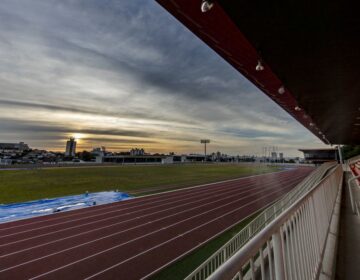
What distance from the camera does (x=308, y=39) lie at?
3.21 meters

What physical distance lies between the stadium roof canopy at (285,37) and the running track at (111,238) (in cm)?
620

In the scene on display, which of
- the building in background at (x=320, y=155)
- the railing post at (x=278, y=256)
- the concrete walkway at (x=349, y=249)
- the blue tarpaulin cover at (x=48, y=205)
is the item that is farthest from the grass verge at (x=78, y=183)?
the building in background at (x=320, y=155)

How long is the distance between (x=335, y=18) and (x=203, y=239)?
26.0 feet

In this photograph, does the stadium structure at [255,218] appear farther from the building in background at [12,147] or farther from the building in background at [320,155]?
the building in background at [12,147]

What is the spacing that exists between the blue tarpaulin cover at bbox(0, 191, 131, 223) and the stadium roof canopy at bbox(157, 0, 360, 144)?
45.6ft

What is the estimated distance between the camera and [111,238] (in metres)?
8.70

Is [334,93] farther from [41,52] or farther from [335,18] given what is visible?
[41,52]

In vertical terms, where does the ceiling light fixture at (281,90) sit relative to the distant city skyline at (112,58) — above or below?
below

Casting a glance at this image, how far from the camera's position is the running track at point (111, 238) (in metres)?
6.55

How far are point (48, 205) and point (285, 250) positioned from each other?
55.1 ft

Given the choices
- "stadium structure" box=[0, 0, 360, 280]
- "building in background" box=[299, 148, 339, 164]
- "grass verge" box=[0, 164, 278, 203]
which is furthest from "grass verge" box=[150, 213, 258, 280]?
"building in background" box=[299, 148, 339, 164]

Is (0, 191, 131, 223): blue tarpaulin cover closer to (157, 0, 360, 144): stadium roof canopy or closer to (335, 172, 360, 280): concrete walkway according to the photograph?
(157, 0, 360, 144): stadium roof canopy

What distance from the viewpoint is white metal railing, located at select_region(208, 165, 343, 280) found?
Answer: 85 cm

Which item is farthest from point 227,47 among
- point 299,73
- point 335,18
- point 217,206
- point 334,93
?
point 217,206
